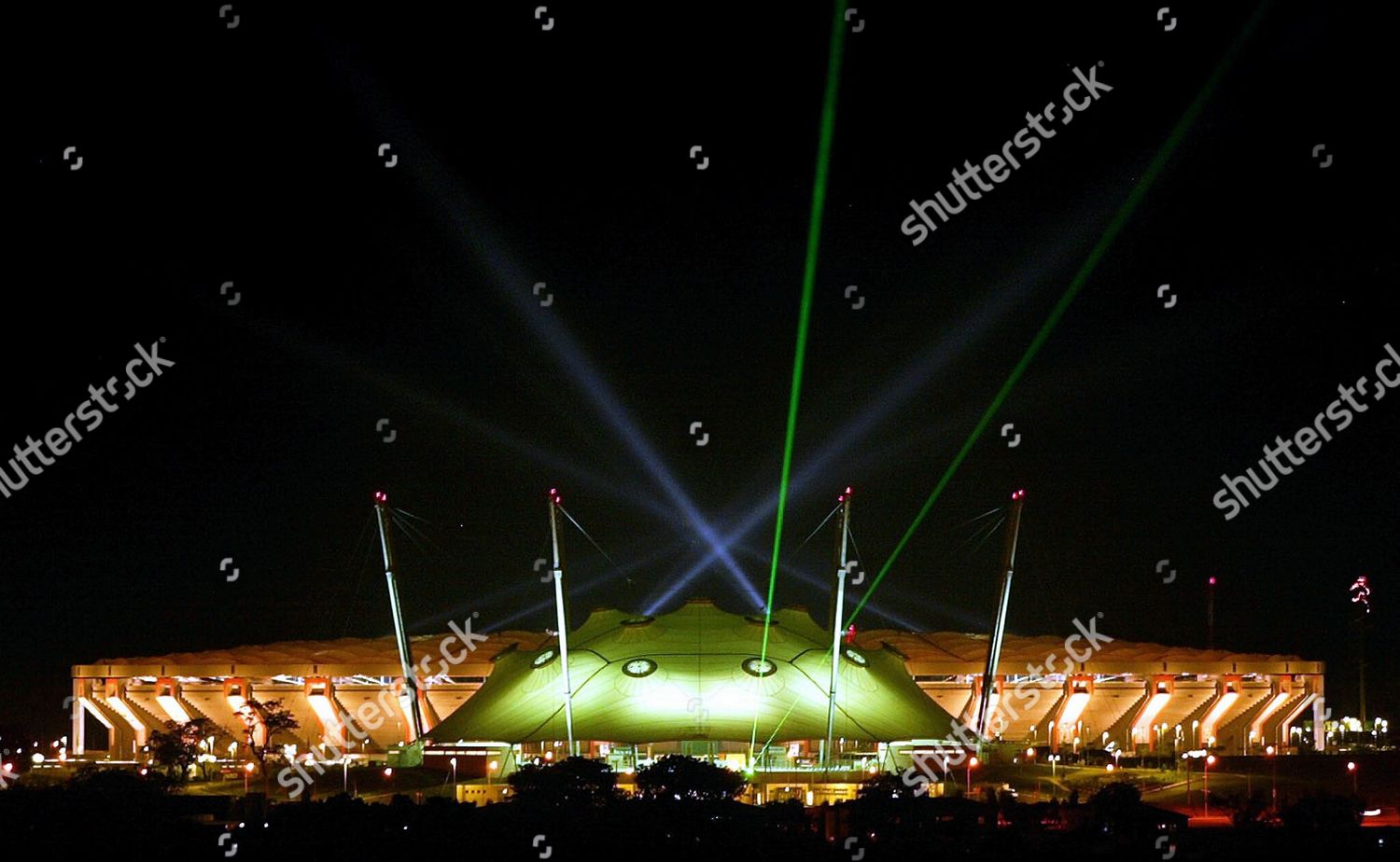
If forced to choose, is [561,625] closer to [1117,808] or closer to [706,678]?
[706,678]

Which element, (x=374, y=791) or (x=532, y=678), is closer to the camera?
(x=374, y=791)

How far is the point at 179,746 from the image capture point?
75000mm

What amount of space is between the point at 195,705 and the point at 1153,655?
48398mm

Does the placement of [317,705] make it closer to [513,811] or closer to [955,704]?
[955,704]

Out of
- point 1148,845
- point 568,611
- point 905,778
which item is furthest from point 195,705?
point 1148,845

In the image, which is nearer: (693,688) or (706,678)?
(693,688)

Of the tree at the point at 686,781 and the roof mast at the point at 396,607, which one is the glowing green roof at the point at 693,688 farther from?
the tree at the point at 686,781

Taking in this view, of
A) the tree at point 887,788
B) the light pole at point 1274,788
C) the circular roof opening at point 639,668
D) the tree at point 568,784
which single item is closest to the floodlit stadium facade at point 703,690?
the circular roof opening at point 639,668

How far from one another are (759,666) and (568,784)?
18.6m

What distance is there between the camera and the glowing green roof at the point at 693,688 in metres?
63.9

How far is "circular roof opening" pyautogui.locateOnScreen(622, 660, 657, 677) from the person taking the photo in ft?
219

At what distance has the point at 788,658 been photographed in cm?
6875

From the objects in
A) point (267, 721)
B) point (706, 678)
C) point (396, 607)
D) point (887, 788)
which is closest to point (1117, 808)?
point (887, 788)

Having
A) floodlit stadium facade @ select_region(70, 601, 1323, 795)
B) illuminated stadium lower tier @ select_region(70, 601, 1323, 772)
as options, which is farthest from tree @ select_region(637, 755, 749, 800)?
illuminated stadium lower tier @ select_region(70, 601, 1323, 772)
